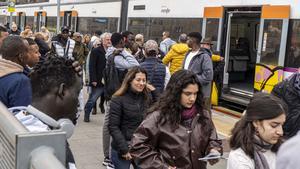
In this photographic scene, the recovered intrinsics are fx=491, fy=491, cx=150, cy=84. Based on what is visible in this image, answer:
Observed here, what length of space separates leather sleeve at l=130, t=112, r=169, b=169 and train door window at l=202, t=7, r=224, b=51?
7642 mm

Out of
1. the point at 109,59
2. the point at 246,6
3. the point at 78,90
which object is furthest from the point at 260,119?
the point at 246,6

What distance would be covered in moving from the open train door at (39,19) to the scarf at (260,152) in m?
22.5

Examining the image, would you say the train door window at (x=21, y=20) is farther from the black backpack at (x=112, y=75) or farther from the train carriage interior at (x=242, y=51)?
the black backpack at (x=112, y=75)

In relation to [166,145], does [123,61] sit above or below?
above

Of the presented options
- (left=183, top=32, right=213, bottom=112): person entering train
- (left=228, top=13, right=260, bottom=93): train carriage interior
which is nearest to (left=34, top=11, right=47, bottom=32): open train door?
(left=228, top=13, right=260, bottom=93): train carriage interior

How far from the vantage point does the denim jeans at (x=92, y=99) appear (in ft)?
28.4

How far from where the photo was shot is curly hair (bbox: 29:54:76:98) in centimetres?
222

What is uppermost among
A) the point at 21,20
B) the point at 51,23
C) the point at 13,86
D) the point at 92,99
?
the point at 21,20

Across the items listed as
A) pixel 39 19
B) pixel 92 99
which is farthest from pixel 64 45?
pixel 39 19

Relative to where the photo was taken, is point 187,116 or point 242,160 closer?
point 242,160

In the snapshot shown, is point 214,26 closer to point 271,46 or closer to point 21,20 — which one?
point 271,46

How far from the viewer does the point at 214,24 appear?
10.8 metres

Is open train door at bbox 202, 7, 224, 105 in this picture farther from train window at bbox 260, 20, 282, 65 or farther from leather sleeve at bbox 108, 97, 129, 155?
leather sleeve at bbox 108, 97, 129, 155

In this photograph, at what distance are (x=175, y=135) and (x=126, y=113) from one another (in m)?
1.29
